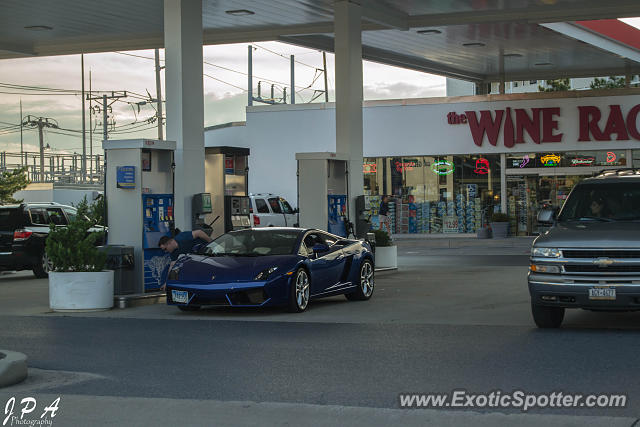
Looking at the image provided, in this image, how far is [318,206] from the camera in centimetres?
2181

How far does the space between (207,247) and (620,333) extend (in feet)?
22.7

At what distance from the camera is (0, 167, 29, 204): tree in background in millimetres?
43719

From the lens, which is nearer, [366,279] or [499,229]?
[366,279]

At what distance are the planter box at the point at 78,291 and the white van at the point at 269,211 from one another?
16.9 m

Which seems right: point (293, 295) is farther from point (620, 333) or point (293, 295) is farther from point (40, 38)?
point (40, 38)

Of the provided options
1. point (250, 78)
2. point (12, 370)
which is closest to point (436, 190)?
point (250, 78)

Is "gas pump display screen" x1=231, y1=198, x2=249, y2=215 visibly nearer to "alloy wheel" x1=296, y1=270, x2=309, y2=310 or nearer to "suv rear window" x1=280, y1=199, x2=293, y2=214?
"alloy wheel" x1=296, y1=270, x2=309, y2=310

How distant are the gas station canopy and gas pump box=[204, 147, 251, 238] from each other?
4.32 meters

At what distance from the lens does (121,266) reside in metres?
16.5

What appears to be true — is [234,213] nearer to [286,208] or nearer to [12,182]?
[286,208]

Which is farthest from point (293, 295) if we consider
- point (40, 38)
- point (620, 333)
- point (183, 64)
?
point (40, 38)

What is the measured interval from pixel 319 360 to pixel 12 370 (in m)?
3.10

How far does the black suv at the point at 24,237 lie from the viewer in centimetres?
2198

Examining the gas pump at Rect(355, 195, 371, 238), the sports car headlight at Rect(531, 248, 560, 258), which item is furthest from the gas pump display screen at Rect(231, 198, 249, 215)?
the sports car headlight at Rect(531, 248, 560, 258)
